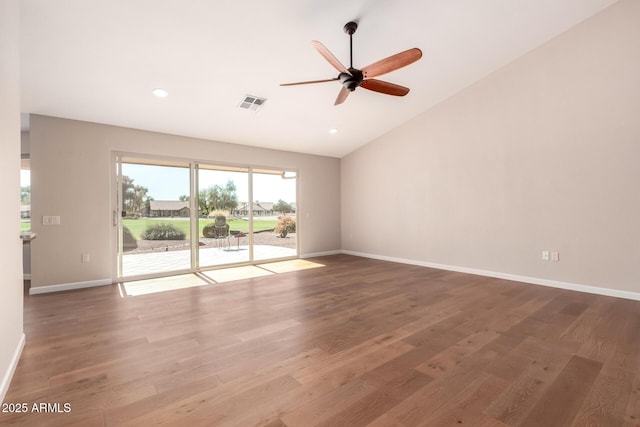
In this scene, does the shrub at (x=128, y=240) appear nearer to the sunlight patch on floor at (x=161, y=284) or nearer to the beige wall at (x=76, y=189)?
the beige wall at (x=76, y=189)

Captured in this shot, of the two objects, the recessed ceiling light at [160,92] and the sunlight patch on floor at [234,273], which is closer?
the recessed ceiling light at [160,92]

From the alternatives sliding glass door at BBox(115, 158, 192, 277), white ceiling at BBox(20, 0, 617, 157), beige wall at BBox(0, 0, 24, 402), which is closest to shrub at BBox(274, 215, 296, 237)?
sliding glass door at BBox(115, 158, 192, 277)

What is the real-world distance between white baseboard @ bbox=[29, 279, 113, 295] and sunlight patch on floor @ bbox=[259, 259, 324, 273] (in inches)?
104

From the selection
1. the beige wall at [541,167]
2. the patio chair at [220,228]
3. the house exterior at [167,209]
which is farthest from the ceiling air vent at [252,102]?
the beige wall at [541,167]

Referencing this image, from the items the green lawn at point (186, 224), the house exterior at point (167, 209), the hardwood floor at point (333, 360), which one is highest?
the house exterior at point (167, 209)

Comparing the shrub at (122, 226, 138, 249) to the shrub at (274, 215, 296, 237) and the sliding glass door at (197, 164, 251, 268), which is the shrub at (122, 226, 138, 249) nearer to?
the sliding glass door at (197, 164, 251, 268)

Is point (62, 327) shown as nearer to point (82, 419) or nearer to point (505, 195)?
point (82, 419)

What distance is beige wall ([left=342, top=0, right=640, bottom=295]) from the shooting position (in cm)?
361

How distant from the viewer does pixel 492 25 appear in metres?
3.63

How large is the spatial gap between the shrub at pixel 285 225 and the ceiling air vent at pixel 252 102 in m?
2.80

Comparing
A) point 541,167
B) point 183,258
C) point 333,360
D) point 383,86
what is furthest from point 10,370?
point 541,167

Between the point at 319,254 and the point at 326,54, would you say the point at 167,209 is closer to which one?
the point at 319,254

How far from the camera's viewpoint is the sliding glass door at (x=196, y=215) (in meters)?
4.84

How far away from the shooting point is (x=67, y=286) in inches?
168
